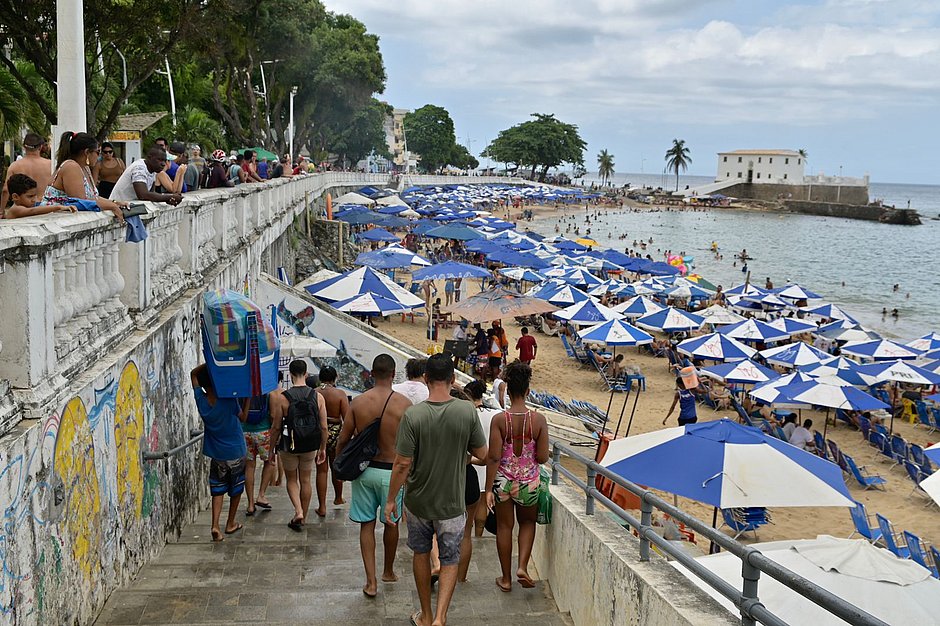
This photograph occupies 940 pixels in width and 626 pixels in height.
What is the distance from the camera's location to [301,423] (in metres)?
7.18

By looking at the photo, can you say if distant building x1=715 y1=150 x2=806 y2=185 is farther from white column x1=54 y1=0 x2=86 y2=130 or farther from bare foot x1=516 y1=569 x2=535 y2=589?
bare foot x1=516 y1=569 x2=535 y2=589

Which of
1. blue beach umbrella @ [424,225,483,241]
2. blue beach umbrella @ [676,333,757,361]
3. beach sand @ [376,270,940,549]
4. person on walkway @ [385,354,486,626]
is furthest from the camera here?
blue beach umbrella @ [424,225,483,241]

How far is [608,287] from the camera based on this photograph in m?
28.5

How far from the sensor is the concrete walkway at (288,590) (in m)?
5.18

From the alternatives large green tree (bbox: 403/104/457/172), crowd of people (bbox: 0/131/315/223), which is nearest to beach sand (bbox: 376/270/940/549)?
crowd of people (bbox: 0/131/315/223)

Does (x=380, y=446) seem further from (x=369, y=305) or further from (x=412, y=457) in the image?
(x=369, y=305)

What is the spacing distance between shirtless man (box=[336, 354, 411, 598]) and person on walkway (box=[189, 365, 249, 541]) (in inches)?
47.8

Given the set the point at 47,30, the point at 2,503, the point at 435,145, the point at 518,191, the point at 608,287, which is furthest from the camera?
the point at 435,145

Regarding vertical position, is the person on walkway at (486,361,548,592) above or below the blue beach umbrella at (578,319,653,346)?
above

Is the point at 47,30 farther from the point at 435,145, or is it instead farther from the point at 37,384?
the point at 435,145

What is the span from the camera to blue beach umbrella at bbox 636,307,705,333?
2278 cm

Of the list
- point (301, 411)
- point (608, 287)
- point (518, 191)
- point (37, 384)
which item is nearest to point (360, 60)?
point (608, 287)

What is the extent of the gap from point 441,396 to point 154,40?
15.1 meters

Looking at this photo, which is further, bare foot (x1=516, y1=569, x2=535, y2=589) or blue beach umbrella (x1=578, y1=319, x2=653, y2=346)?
blue beach umbrella (x1=578, y1=319, x2=653, y2=346)
